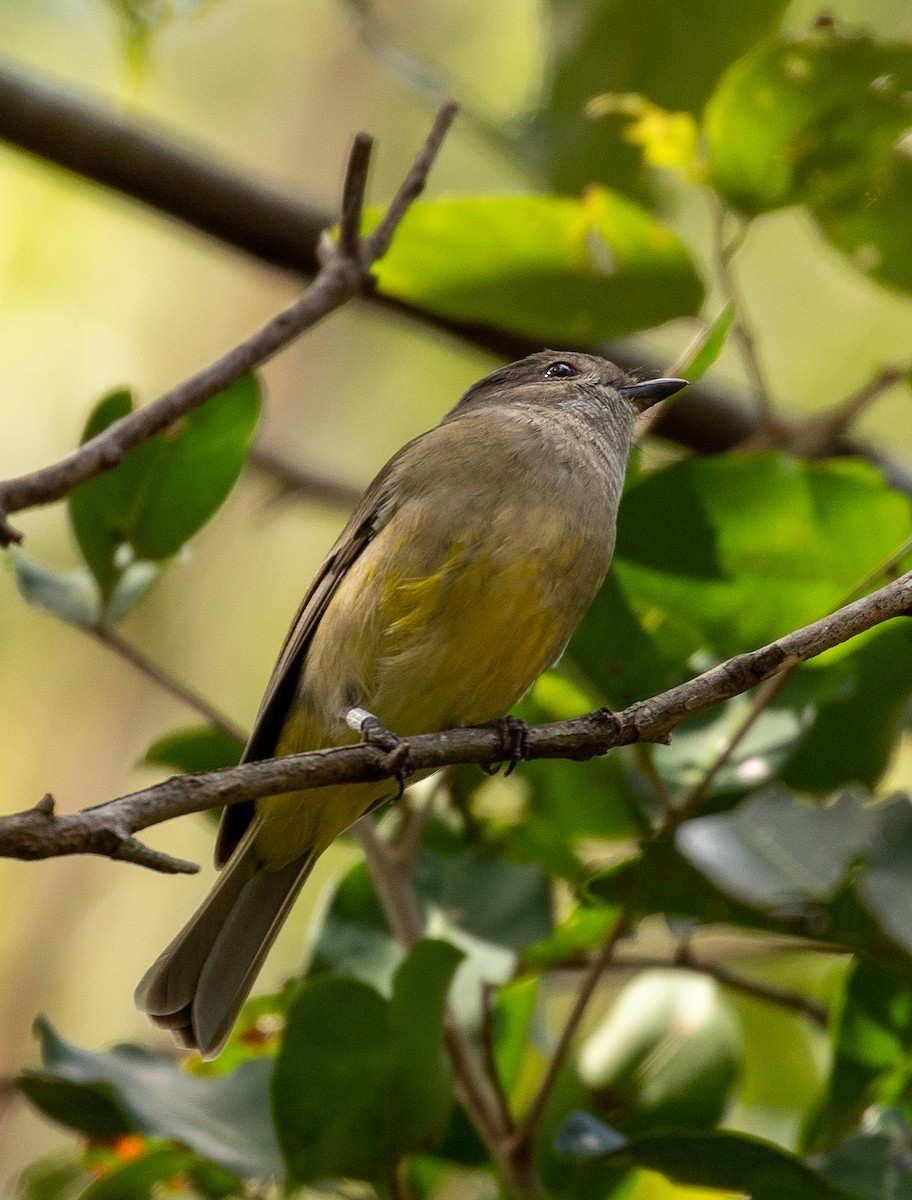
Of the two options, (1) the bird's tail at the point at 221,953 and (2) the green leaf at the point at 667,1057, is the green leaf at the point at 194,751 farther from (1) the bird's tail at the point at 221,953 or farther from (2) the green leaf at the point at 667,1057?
(2) the green leaf at the point at 667,1057

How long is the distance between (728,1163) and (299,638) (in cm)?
144

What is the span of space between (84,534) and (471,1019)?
1229 millimetres

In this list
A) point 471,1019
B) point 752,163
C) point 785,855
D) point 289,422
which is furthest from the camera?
point 289,422

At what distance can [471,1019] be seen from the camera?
2.91m

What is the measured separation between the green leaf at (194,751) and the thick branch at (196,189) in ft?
4.35

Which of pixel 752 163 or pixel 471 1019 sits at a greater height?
pixel 752 163

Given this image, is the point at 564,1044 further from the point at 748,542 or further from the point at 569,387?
the point at 569,387

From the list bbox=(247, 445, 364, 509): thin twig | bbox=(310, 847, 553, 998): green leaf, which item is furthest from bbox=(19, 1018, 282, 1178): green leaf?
bbox=(247, 445, 364, 509): thin twig

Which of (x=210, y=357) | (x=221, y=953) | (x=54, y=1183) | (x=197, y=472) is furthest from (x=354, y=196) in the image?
(x=210, y=357)

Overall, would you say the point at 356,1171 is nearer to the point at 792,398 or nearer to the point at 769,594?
the point at 769,594

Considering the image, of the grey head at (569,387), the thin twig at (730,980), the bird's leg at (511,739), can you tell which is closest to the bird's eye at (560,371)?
the grey head at (569,387)

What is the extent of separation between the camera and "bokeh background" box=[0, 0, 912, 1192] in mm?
6711

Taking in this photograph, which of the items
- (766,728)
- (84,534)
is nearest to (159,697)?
(84,534)

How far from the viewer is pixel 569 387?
3781mm
